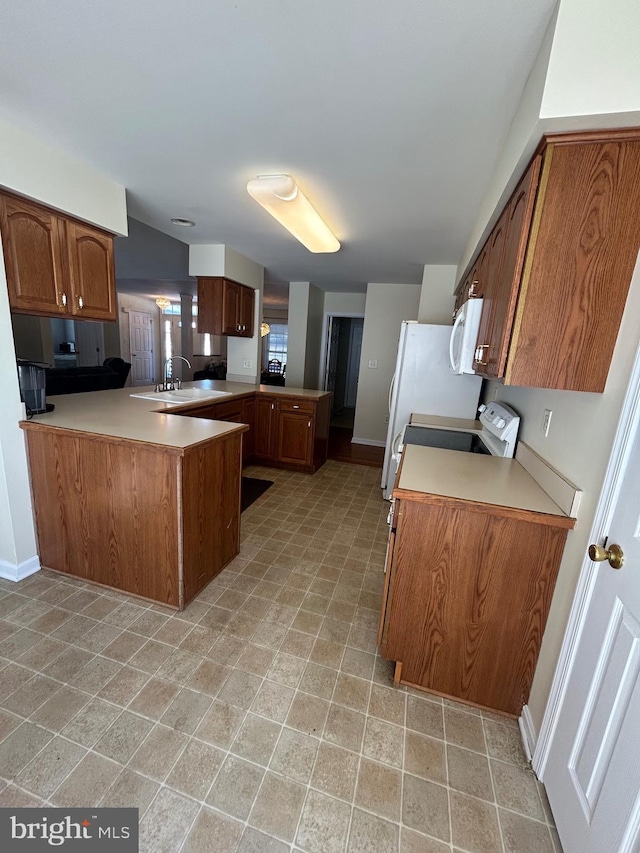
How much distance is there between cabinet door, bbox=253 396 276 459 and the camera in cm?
401

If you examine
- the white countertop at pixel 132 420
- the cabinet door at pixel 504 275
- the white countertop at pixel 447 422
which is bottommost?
the white countertop at pixel 447 422

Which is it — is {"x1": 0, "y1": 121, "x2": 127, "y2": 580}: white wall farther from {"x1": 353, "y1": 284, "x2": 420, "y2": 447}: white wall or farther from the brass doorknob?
{"x1": 353, "y1": 284, "x2": 420, "y2": 447}: white wall

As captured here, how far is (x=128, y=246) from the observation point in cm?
421

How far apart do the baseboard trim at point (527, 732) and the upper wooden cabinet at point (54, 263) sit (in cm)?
298

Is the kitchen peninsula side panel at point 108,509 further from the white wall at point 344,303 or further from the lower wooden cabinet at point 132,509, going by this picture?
the white wall at point 344,303

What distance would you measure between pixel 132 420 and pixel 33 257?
99 cm

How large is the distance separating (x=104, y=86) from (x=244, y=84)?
1.91 ft

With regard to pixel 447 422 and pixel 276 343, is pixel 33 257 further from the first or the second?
pixel 276 343

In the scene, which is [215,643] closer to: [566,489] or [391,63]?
[566,489]

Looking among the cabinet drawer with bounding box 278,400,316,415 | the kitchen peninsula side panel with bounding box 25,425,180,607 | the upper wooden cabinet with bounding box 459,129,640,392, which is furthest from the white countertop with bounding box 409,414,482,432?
the kitchen peninsula side panel with bounding box 25,425,180,607

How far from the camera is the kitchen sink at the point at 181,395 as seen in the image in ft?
9.60

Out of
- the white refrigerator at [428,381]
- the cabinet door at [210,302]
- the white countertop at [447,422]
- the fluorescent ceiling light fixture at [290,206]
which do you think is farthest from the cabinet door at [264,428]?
the fluorescent ceiling light fixture at [290,206]

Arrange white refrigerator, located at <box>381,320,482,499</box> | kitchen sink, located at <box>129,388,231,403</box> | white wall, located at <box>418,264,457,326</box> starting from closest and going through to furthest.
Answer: kitchen sink, located at <box>129,388,231,403</box> → white refrigerator, located at <box>381,320,482,499</box> → white wall, located at <box>418,264,457,326</box>

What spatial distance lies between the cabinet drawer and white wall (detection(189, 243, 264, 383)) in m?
0.80
